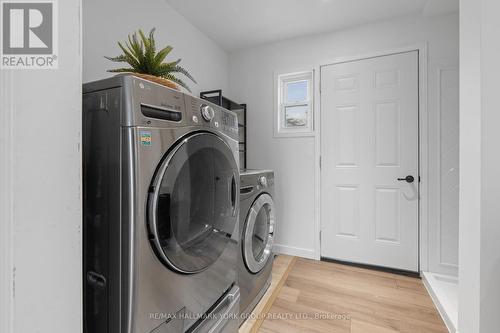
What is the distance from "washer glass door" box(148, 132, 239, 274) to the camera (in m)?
0.80

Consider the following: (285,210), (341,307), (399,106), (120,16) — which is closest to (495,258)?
(341,307)

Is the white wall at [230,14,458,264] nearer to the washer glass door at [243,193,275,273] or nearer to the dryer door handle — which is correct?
the washer glass door at [243,193,275,273]

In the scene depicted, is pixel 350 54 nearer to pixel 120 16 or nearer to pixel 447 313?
pixel 120 16

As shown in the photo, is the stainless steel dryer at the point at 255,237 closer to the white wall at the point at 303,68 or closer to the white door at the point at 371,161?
the white wall at the point at 303,68

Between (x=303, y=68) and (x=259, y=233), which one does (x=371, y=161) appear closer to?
(x=303, y=68)

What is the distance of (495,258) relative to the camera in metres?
0.98

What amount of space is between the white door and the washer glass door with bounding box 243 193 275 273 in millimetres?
829

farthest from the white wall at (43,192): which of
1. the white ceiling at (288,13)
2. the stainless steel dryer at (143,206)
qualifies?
the white ceiling at (288,13)

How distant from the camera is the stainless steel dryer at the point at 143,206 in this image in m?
0.73

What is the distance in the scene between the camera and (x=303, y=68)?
2.52 m

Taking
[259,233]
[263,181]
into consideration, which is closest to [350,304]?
[259,233]

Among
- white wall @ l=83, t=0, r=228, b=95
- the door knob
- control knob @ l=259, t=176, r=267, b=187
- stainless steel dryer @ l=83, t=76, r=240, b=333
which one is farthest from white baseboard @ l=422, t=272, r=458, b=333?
white wall @ l=83, t=0, r=228, b=95

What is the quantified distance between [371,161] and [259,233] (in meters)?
1.33

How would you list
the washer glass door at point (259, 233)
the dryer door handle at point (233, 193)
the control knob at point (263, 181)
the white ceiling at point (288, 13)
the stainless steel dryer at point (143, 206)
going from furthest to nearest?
the white ceiling at point (288, 13)
the control knob at point (263, 181)
the washer glass door at point (259, 233)
the dryer door handle at point (233, 193)
the stainless steel dryer at point (143, 206)
